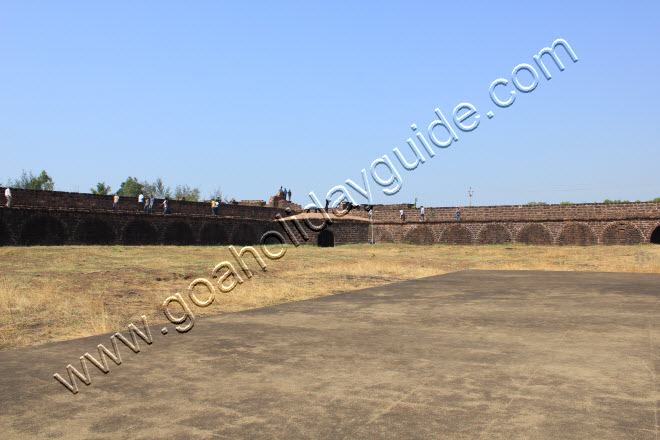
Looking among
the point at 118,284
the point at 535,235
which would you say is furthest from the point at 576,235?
the point at 118,284

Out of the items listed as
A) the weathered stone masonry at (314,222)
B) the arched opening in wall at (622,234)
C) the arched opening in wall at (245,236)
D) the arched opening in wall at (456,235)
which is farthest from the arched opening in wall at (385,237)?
the arched opening in wall at (622,234)

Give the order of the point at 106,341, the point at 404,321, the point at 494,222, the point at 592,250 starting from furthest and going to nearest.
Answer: the point at 494,222, the point at 592,250, the point at 404,321, the point at 106,341

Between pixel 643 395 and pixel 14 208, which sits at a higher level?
pixel 14 208

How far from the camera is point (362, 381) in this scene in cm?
365

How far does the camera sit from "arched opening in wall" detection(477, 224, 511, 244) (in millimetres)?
35000

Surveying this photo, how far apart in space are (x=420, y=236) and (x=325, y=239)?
6936mm

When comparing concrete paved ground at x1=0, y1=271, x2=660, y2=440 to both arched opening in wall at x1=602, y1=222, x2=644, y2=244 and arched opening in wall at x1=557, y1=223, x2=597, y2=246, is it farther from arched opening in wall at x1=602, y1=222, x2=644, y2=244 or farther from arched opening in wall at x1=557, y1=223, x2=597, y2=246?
arched opening in wall at x1=557, y1=223, x2=597, y2=246

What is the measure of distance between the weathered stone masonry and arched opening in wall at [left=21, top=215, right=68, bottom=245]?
0.13ft

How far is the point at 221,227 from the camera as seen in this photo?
31.8m

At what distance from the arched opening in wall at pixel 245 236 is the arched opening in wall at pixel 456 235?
13233mm

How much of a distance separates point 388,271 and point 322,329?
996cm

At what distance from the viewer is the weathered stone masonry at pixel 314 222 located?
78.3 ft

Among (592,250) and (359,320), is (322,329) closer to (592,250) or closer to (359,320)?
(359,320)

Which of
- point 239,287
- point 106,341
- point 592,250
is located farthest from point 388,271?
point 592,250
